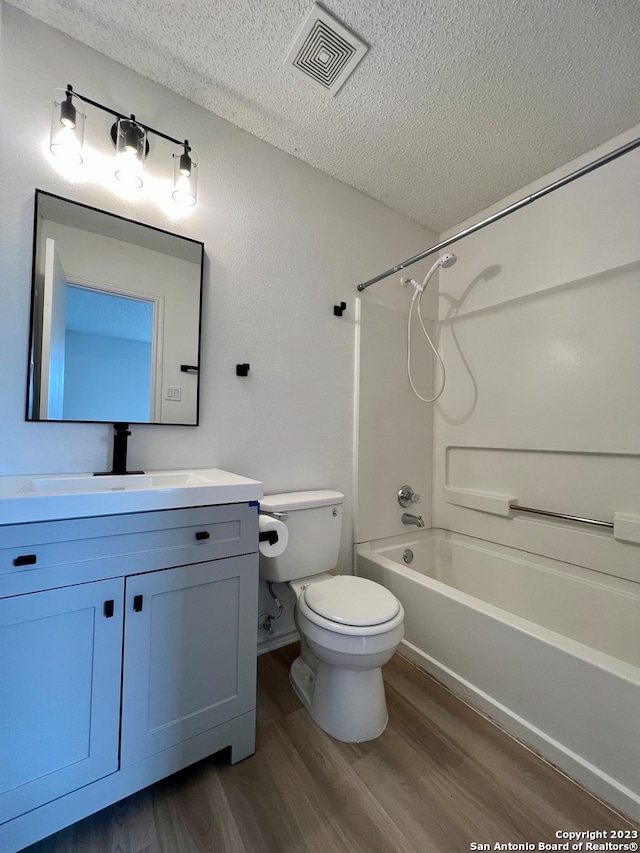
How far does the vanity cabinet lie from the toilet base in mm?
282

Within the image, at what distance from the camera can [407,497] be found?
6.88 ft

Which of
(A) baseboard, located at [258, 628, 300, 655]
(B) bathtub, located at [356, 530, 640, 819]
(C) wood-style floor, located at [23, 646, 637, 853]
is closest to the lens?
(C) wood-style floor, located at [23, 646, 637, 853]

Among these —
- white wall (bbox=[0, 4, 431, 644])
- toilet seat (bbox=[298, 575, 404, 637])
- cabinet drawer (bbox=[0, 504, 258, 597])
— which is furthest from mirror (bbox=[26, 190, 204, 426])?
toilet seat (bbox=[298, 575, 404, 637])

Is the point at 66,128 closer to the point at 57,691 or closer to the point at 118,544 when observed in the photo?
the point at 118,544

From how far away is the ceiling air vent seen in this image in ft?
3.77

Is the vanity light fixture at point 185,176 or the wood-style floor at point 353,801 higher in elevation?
the vanity light fixture at point 185,176

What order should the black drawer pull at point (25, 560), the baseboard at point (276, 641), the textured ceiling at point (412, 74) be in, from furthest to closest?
the baseboard at point (276, 641), the textured ceiling at point (412, 74), the black drawer pull at point (25, 560)

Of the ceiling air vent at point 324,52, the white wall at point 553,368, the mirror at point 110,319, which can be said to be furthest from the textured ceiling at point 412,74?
the mirror at point 110,319

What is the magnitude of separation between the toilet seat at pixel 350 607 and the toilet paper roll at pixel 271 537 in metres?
0.25

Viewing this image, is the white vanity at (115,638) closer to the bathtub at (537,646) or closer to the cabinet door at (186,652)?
the cabinet door at (186,652)

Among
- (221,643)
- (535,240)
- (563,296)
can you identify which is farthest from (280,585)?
(535,240)

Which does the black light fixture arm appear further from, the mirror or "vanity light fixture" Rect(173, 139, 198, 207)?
the mirror

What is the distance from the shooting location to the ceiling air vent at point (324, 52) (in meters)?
1.15

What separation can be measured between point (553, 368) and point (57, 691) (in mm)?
→ 2242
